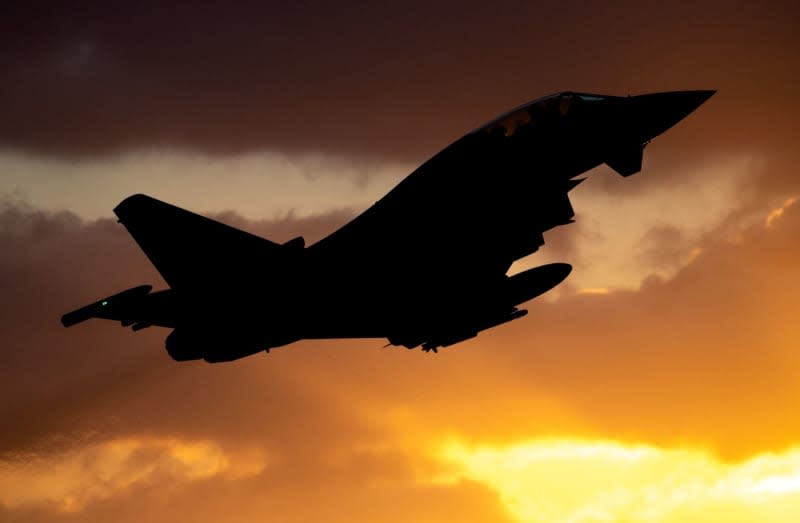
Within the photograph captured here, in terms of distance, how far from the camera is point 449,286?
29.2 meters

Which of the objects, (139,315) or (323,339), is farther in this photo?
(323,339)

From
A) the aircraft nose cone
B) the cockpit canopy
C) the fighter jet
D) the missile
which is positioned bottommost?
the missile

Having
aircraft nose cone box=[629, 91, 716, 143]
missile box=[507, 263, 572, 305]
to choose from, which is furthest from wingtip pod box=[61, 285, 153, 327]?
aircraft nose cone box=[629, 91, 716, 143]

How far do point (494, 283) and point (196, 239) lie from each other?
29.8ft

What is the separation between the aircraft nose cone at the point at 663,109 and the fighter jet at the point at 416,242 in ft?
0.12

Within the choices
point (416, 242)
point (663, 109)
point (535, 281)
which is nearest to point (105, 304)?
point (416, 242)

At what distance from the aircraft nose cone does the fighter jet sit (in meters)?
0.04

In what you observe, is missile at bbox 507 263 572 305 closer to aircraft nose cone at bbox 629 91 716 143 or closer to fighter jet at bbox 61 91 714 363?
fighter jet at bbox 61 91 714 363

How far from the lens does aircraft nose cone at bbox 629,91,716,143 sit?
27.8 meters

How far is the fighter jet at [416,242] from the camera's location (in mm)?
26938

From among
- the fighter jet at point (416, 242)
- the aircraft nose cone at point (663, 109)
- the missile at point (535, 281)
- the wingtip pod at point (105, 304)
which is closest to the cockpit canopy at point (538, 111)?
the fighter jet at point (416, 242)

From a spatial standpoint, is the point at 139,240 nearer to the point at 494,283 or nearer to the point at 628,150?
the point at 494,283

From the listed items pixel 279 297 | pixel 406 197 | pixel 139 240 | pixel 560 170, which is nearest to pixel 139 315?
pixel 139 240

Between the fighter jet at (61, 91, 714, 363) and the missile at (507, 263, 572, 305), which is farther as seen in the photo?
the missile at (507, 263, 572, 305)
